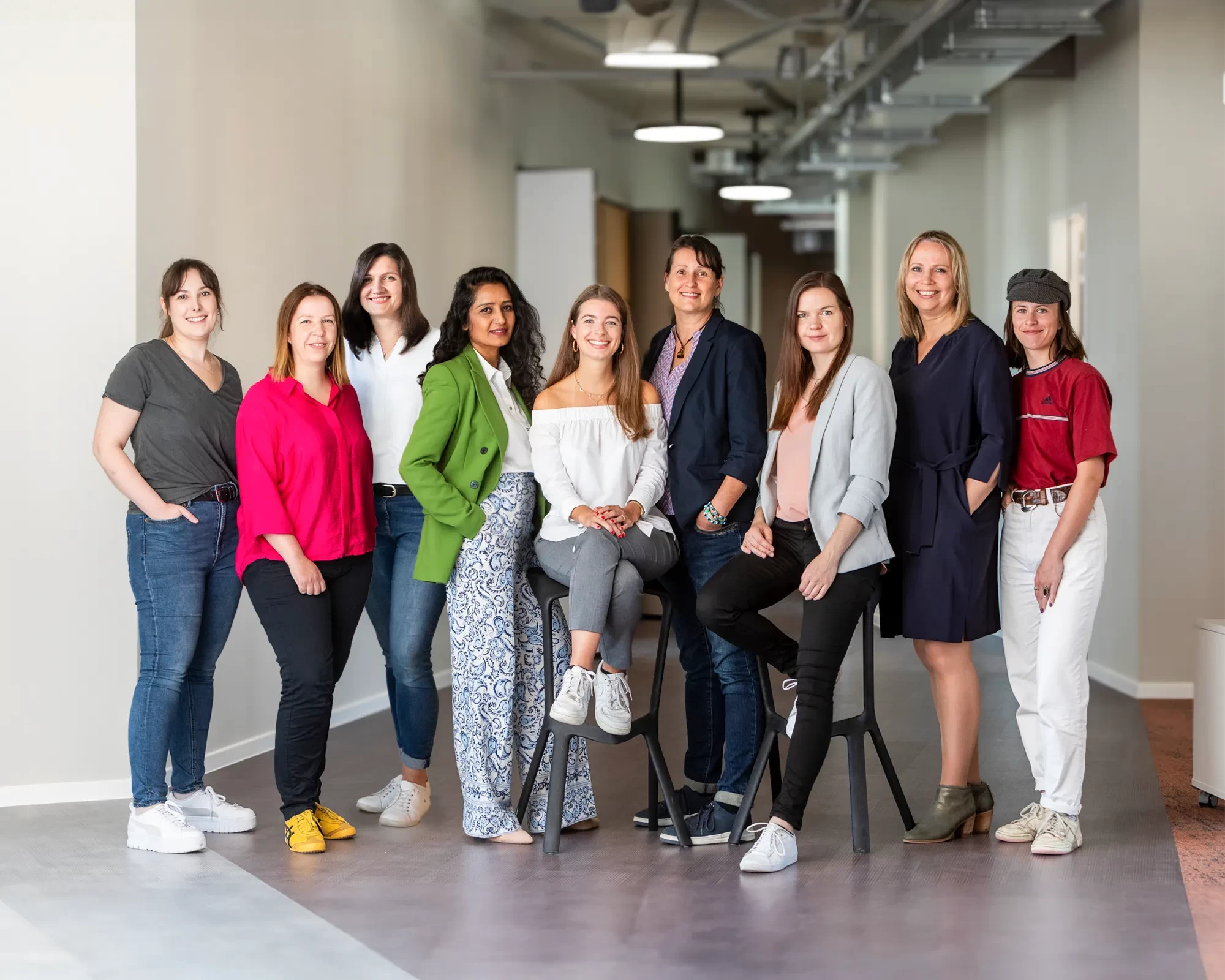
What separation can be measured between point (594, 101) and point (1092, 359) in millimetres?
5585

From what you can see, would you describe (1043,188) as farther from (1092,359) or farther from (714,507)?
(714,507)

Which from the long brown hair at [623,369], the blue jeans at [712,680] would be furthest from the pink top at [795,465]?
the long brown hair at [623,369]

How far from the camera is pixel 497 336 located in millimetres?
4273

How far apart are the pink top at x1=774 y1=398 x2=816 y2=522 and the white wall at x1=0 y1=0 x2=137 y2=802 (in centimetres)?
228

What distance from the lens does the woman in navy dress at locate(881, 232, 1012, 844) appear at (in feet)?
13.2

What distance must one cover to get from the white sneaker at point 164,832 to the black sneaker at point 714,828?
139cm

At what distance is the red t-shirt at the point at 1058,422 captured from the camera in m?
4.01

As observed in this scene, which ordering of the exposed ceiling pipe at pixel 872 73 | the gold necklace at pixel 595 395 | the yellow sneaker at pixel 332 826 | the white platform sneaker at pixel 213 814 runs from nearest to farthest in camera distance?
the gold necklace at pixel 595 395 → the yellow sneaker at pixel 332 826 → the white platform sneaker at pixel 213 814 → the exposed ceiling pipe at pixel 872 73

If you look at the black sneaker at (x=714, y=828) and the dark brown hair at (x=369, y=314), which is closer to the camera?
the black sneaker at (x=714, y=828)

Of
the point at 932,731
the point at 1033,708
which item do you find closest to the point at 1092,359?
the point at 932,731

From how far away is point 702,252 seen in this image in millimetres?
4160

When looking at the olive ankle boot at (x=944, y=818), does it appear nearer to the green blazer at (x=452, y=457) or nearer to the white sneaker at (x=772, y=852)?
the white sneaker at (x=772, y=852)

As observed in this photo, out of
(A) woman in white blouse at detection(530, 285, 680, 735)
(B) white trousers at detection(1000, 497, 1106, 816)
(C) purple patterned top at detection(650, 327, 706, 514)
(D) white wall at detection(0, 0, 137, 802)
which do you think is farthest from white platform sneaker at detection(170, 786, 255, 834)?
(B) white trousers at detection(1000, 497, 1106, 816)

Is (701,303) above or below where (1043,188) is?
below
